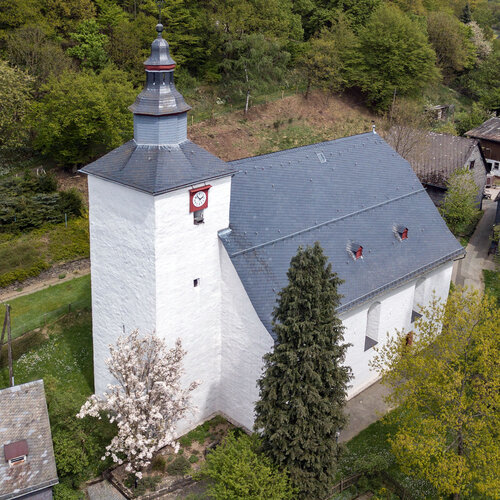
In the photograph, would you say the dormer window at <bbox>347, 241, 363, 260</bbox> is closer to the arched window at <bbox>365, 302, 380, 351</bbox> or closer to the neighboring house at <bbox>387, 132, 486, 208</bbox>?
the arched window at <bbox>365, 302, 380, 351</bbox>

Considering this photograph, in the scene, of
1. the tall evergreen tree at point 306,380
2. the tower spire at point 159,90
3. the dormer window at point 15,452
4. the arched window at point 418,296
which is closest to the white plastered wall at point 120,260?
the tower spire at point 159,90

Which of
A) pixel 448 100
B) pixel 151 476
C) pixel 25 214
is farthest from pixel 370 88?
pixel 151 476

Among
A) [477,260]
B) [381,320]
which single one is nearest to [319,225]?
[381,320]

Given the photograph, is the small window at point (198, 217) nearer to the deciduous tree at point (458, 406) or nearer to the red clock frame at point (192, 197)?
the red clock frame at point (192, 197)

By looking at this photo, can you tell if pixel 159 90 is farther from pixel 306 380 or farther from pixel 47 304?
pixel 47 304

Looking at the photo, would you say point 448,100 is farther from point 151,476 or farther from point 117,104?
point 151,476
